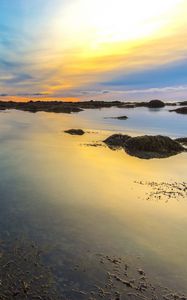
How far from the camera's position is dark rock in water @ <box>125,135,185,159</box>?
2634cm

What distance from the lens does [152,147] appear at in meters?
27.2

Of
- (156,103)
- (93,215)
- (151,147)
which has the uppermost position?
(156,103)

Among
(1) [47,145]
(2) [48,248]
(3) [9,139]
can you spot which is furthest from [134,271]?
(3) [9,139]

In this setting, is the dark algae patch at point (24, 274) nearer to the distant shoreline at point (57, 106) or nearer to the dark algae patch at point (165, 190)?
the dark algae patch at point (165, 190)

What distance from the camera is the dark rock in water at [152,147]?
86.4 feet

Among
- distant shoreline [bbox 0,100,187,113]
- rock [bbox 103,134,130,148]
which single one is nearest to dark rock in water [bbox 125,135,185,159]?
rock [bbox 103,134,130,148]

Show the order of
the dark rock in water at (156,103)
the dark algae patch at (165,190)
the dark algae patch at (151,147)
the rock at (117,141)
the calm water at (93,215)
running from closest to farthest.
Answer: the calm water at (93,215) → the dark algae patch at (165,190) → the dark algae patch at (151,147) → the rock at (117,141) → the dark rock in water at (156,103)

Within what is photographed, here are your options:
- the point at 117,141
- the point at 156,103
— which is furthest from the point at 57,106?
the point at 117,141

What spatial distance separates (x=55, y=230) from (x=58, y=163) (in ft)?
34.1

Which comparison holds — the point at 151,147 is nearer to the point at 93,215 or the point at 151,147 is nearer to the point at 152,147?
the point at 152,147

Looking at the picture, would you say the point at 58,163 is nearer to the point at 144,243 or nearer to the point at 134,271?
the point at 144,243

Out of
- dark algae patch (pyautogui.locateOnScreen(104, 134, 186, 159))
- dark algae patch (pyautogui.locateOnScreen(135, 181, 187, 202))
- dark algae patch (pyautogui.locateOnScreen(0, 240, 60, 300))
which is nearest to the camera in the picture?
dark algae patch (pyautogui.locateOnScreen(0, 240, 60, 300))

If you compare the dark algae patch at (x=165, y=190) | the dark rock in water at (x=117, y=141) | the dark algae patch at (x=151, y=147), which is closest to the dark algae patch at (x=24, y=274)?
the dark algae patch at (x=165, y=190)

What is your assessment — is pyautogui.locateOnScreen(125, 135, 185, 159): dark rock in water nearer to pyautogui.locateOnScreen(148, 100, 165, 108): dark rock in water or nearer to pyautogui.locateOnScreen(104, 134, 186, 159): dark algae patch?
pyautogui.locateOnScreen(104, 134, 186, 159): dark algae patch
